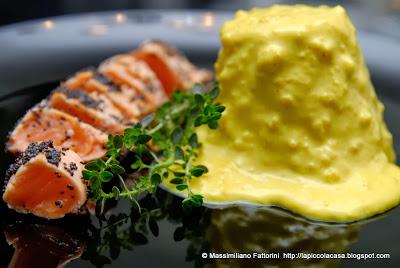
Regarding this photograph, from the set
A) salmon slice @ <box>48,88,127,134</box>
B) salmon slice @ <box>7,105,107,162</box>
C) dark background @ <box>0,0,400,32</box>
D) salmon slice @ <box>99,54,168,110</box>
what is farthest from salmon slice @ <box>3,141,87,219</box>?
dark background @ <box>0,0,400,32</box>

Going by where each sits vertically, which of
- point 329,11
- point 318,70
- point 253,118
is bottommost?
point 253,118

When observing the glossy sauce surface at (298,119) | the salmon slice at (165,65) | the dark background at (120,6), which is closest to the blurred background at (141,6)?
the dark background at (120,6)

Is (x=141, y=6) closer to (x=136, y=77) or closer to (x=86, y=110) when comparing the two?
(x=136, y=77)

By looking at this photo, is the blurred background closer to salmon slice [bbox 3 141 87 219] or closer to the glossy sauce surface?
the glossy sauce surface

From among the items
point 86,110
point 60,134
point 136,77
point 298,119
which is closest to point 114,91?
point 136,77

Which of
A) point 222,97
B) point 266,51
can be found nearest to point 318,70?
point 266,51

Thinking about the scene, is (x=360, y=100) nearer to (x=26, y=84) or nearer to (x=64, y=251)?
(x=64, y=251)
